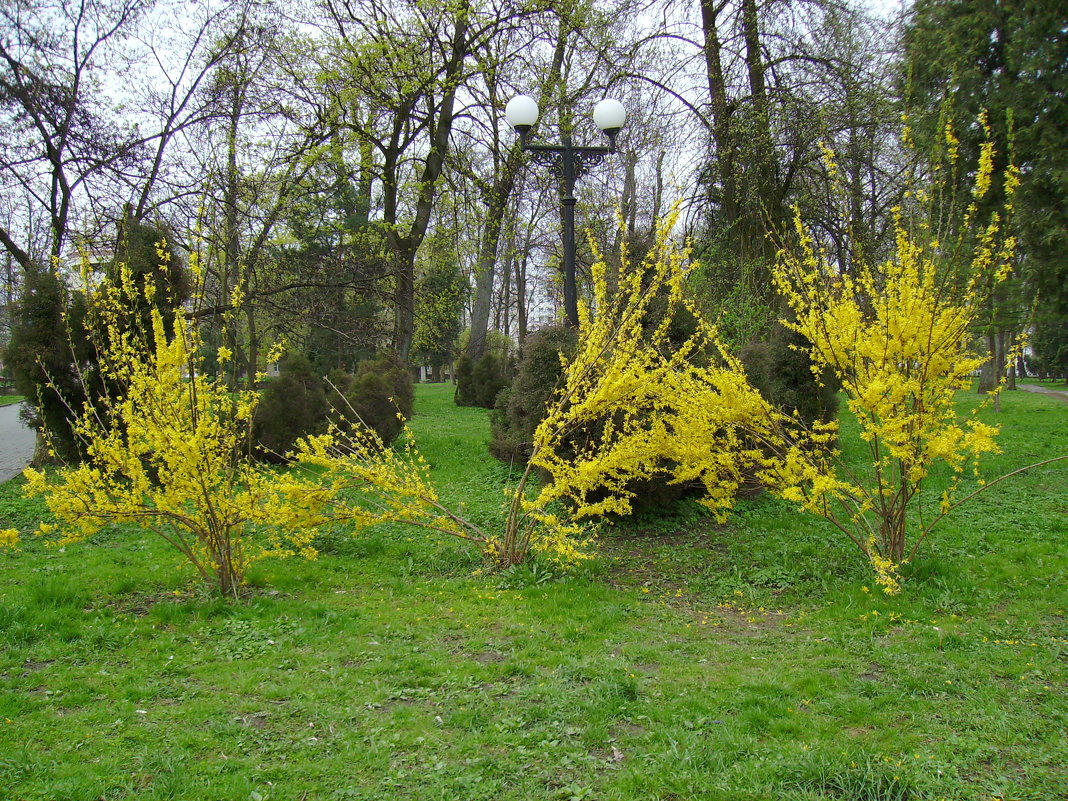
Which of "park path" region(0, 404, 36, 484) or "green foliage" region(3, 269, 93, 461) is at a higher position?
"green foliage" region(3, 269, 93, 461)

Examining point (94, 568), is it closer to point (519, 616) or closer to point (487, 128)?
point (519, 616)

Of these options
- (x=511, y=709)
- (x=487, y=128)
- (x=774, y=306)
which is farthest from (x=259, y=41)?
(x=511, y=709)

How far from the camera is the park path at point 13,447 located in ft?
35.5

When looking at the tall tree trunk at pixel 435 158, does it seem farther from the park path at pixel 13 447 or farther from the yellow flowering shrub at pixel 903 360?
the yellow flowering shrub at pixel 903 360

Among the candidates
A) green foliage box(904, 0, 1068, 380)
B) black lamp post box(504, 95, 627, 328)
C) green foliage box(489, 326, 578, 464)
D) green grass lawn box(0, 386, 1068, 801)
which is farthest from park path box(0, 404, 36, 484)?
green foliage box(904, 0, 1068, 380)

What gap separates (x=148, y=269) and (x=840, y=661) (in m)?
8.45

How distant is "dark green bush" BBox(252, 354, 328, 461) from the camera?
1021cm

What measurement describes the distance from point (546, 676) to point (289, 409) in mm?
7864

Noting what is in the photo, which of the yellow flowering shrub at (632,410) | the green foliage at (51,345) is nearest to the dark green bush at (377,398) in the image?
the green foliage at (51,345)

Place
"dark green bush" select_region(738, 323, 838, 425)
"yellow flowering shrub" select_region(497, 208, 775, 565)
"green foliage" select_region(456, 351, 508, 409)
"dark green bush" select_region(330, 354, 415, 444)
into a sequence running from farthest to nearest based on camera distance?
"green foliage" select_region(456, 351, 508, 409) < "dark green bush" select_region(330, 354, 415, 444) < "dark green bush" select_region(738, 323, 838, 425) < "yellow flowering shrub" select_region(497, 208, 775, 565)

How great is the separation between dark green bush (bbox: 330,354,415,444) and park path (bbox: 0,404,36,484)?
470 centimetres

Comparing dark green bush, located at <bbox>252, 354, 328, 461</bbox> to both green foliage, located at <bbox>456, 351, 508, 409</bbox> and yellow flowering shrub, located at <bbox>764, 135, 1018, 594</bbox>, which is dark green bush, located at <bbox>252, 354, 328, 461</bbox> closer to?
yellow flowering shrub, located at <bbox>764, 135, 1018, 594</bbox>

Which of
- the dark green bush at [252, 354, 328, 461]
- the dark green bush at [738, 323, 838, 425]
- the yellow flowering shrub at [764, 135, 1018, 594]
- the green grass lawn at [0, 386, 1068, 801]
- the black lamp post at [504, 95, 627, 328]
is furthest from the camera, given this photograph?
the dark green bush at [252, 354, 328, 461]

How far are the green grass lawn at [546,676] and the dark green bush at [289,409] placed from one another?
13.5ft
